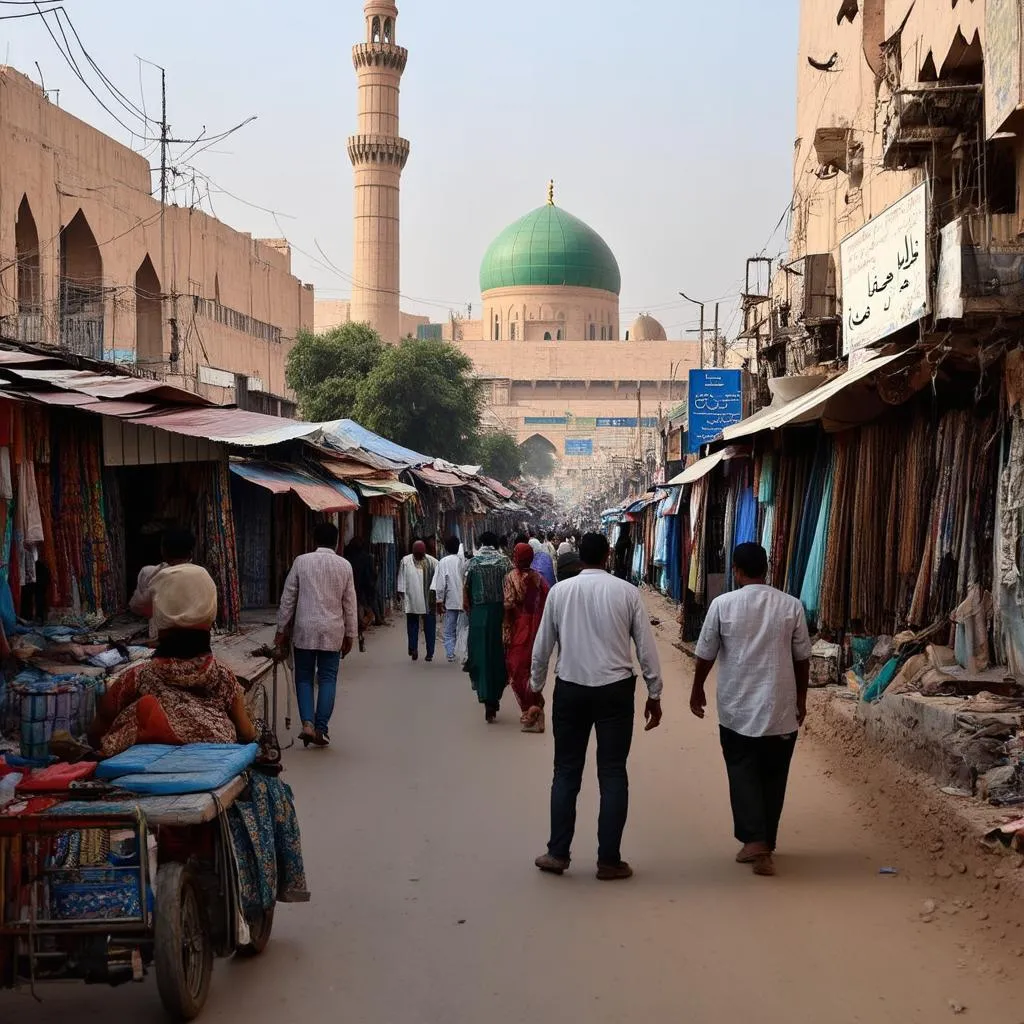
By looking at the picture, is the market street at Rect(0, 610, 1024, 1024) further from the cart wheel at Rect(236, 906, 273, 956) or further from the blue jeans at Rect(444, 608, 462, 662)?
the blue jeans at Rect(444, 608, 462, 662)

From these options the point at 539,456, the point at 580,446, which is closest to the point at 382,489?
the point at 580,446

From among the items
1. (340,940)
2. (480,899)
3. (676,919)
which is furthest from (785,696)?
(340,940)

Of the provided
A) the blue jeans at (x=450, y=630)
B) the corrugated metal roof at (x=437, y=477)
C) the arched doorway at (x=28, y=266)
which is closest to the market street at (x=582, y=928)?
the blue jeans at (x=450, y=630)

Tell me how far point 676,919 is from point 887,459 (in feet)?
14.8

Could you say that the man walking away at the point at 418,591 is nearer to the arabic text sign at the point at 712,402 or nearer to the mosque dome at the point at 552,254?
the arabic text sign at the point at 712,402

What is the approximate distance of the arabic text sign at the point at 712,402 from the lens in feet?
53.9

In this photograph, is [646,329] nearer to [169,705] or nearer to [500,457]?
[500,457]

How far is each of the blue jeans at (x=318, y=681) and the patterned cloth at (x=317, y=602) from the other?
92 millimetres

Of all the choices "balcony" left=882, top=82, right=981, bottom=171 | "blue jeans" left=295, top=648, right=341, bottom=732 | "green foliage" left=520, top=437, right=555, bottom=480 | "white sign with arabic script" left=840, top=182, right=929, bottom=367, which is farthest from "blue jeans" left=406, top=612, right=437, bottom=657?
"green foliage" left=520, top=437, right=555, bottom=480

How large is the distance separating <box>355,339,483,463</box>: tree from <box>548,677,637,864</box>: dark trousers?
27.2 metres

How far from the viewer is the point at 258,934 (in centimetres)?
396

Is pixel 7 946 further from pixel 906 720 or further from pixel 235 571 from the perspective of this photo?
pixel 235 571

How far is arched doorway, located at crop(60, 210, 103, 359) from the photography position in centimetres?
2506

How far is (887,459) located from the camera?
322 inches
